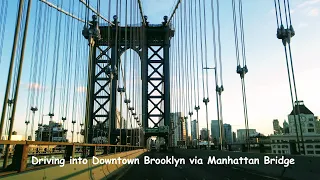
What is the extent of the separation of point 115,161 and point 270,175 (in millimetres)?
5858

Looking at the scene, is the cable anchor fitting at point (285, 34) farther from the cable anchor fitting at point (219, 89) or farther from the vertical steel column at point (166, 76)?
the vertical steel column at point (166, 76)

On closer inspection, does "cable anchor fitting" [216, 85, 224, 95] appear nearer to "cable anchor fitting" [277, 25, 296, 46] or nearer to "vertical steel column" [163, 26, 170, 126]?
"cable anchor fitting" [277, 25, 296, 46]

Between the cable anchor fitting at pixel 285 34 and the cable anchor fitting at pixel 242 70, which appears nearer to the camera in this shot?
the cable anchor fitting at pixel 285 34

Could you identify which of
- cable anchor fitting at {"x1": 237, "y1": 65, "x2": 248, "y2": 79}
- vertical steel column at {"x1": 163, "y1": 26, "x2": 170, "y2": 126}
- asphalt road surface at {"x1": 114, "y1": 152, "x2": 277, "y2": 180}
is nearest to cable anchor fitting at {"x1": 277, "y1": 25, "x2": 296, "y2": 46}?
cable anchor fitting at {"x1": 237, "y1": 65, "x2": 248, "y2": 79}

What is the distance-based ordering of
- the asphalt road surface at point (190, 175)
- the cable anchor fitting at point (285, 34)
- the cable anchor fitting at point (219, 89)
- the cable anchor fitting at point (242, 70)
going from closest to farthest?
1. the asphalt road surface at point (190, 175)
2. the cable anchor fitting at point (285, 34)
3. the cable anchor fitting at point (242, 70)
4. the cable anchor fitting at point (219, 89)

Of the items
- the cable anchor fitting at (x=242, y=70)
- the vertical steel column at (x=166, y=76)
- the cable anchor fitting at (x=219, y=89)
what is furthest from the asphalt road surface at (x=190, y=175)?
the vertical steel column at (x=166, y=76)

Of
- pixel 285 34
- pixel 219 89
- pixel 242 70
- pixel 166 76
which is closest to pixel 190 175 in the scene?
pixel 285 34

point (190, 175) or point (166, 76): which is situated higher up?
point (166, 76)

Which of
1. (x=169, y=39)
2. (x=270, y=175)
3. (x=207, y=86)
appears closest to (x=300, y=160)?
(x=270, y=175)

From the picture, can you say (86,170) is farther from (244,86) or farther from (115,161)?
(244,86)

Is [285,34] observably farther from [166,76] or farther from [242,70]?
[166,76]

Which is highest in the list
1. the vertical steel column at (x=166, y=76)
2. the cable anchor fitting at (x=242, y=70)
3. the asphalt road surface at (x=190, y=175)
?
the vertical steel column at (x=166, y=76)

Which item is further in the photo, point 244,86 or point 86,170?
point 244,86

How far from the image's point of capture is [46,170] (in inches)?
186
